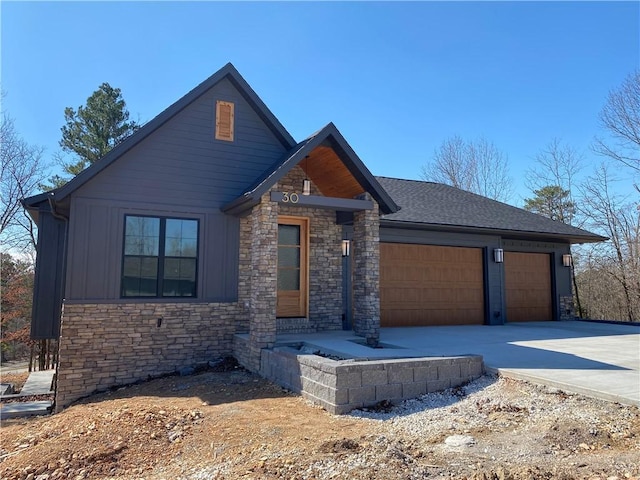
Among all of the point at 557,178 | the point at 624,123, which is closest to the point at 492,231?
the point at 624,123

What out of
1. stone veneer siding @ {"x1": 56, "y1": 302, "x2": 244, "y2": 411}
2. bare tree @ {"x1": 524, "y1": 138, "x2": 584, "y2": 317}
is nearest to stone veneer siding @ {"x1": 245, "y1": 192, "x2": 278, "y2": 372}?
stone veneer siding @ {"x1": 56, "y1": 302, "x2": 244, "y2": 411}

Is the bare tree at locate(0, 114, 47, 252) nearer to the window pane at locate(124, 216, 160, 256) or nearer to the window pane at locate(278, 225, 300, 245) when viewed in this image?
the window pane at locate(124, 216, 160, 256)

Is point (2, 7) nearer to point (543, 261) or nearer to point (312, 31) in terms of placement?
point (312, 31)

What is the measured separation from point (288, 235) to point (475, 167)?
21.1m

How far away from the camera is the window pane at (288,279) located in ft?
31.6

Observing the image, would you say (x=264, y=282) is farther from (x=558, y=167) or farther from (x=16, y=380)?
(x=558, y=167)

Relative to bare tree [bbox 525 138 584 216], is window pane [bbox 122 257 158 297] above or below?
below

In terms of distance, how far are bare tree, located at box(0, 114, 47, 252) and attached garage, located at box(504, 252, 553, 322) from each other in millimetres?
21194

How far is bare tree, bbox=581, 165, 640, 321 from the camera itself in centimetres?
1902

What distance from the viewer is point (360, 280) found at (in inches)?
348

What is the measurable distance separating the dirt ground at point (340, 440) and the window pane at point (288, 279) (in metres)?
3.36

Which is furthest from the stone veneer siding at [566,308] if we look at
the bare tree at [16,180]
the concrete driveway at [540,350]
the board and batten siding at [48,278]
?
the bare tree at [16,180]

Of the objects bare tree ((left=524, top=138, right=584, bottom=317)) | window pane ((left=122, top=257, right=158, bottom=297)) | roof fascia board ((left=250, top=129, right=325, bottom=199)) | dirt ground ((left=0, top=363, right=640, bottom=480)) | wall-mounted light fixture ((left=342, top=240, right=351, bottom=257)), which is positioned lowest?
dirt ground ((left=0, top=363, right=640, bottom=480))

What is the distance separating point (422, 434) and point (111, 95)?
2385cm
